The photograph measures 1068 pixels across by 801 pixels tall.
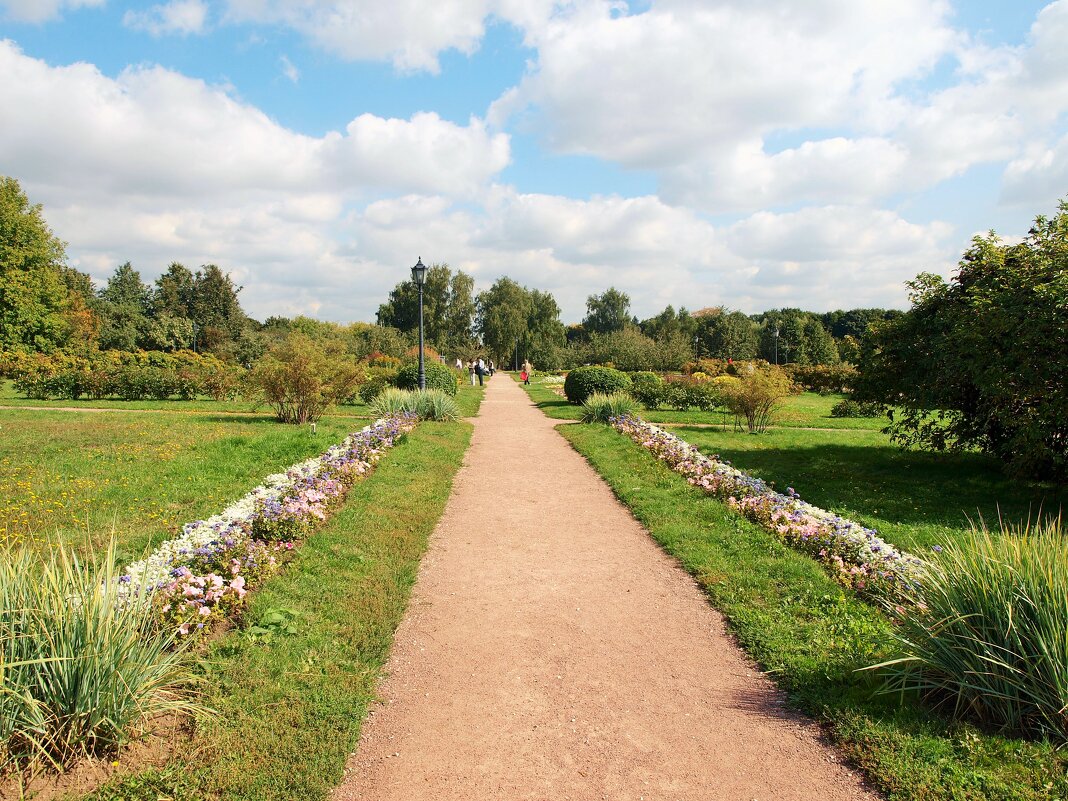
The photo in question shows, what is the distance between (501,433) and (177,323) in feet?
143

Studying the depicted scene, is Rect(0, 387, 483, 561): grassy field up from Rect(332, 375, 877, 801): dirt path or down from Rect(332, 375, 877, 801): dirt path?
up

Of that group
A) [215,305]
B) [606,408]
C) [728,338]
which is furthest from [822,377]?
[215,305]

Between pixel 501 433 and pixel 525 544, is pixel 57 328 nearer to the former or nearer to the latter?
pixel 501 433

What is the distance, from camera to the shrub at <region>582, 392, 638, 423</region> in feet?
52.3

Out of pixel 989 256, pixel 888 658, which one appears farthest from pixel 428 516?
pixel 989 256

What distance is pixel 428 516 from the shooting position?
727 centimetres

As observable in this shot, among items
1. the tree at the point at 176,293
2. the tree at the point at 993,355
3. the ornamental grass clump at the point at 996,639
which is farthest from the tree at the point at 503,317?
the ornamental grass clump at the point at 996,639

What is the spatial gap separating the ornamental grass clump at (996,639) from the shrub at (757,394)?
12.3m

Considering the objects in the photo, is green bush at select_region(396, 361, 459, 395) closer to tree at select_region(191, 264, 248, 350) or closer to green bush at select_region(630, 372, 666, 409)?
green bush at select_region(630, 372, 666, 409)

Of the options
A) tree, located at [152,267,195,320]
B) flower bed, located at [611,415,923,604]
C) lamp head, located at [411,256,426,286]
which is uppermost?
tree, located at [152,267,195,320]

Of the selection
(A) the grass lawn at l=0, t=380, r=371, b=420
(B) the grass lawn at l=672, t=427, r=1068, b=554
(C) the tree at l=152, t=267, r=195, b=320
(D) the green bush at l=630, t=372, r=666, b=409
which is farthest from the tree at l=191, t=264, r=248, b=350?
(B) the grass lawn at l=672, t=427, r=1068, b=554

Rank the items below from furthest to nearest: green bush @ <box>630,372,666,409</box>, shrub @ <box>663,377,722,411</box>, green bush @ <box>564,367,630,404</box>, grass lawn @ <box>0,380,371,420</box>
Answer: green bush @ <box>630,372,666,409</box> → shrub @ <box>663,377,722,411</box> → green bush @ <box>564,367,630,404</box> → grass lawn @ <box>0,380,371,420</box>

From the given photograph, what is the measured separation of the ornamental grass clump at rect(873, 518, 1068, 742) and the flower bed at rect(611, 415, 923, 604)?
406 millimetres

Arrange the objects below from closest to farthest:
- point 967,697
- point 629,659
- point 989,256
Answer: point 967,697
point 629,659
point 989,256
